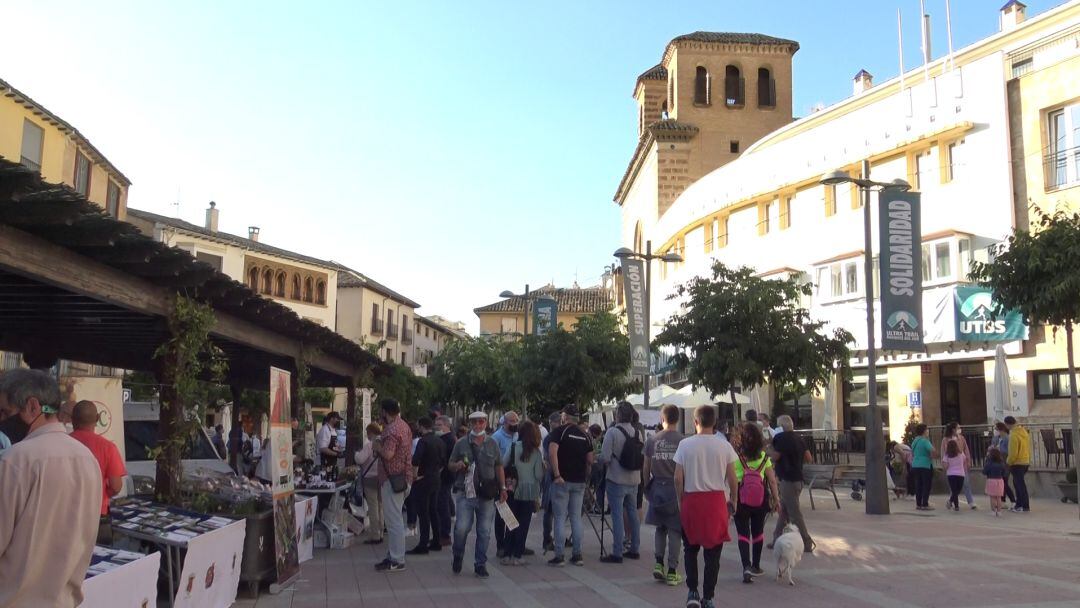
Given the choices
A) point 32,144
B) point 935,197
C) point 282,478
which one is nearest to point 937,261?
point 935,197

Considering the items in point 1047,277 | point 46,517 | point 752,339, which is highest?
point 1047,277

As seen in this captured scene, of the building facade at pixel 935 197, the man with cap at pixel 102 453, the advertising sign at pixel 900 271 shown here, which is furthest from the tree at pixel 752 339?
the man with cap at pixel 102 453

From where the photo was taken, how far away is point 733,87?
4416 cm

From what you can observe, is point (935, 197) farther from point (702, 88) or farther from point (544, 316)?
point (702, 88)

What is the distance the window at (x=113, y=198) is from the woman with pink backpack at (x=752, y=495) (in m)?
29.3

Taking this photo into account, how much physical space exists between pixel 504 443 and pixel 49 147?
21.8 m

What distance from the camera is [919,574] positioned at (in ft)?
31.4

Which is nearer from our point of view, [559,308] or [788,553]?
[788,553]

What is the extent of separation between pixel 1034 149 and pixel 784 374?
29.2 feet

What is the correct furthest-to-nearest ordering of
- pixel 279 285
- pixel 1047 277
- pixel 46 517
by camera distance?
pixel 279 285 → pixel 1047 277 → pixel 46 517

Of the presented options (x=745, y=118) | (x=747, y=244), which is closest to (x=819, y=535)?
(x=747, y=244)

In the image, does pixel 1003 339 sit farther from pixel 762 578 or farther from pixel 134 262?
pixel 134 262

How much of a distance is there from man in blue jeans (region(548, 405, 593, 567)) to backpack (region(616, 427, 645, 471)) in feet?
1.23

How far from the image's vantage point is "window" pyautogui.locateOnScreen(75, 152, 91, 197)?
96.1 ft
